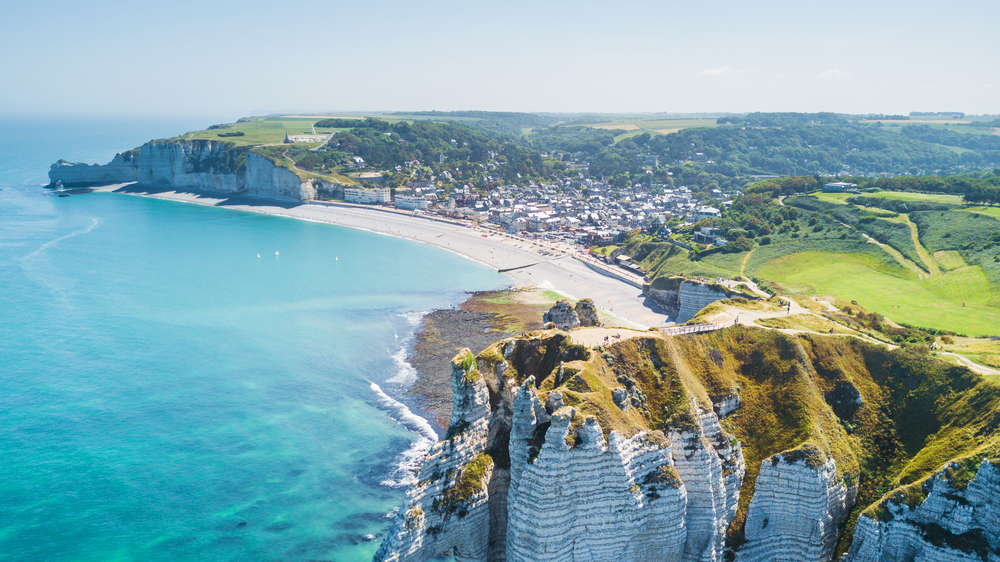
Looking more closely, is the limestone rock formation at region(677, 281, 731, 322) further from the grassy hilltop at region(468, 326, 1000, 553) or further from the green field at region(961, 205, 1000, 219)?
the green field at region(961, 205, 1000, 219)

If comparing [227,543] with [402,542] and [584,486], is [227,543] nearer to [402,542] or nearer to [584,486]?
[402,542]

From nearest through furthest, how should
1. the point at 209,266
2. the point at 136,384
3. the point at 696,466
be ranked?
the point at 696,466, the point at 136,384, the point at 209,266

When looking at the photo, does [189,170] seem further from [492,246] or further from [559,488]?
[559,488]

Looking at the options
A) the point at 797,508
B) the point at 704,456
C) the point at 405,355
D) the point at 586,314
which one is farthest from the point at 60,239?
the point at 797,508

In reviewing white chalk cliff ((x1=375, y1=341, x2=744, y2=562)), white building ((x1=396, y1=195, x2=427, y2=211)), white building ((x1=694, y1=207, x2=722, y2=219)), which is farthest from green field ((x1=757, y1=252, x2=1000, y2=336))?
white building ((x1=396, y1=195, x2=427, y2=211))

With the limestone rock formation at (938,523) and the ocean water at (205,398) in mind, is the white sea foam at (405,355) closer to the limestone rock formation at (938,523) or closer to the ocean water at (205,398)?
the ocean water at (205,398)

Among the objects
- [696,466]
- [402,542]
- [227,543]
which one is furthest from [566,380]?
[227,543]
